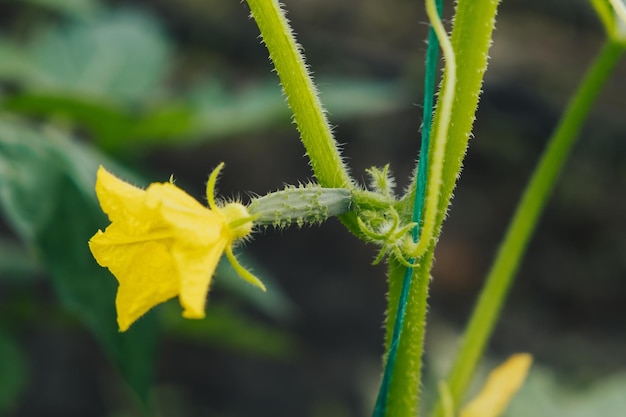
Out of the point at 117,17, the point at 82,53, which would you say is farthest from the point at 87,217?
the point at 117,17

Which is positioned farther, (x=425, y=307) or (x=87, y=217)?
(x=87, y=217)

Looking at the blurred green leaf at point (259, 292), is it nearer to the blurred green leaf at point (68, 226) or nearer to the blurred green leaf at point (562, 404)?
the blurred green leaf at point (68, 226)

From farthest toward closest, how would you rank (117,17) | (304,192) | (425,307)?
(117,17) → (425,307) → (304,192)

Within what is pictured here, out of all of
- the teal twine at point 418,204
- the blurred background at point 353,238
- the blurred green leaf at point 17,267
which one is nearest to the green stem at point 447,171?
the teal twine at point 418,204

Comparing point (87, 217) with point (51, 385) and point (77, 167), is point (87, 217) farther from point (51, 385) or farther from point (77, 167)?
point (51, 385)

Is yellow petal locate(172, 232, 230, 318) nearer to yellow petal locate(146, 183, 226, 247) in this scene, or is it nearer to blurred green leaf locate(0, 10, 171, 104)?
yellow petal locate(146, 183, 226, 247)

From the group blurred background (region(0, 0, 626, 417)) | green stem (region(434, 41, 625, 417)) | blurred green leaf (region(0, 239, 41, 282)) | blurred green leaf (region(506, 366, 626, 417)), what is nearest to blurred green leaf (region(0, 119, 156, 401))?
green stem (region(434, 41, 625, 417))

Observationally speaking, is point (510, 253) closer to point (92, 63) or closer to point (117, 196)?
point (117, 196)
